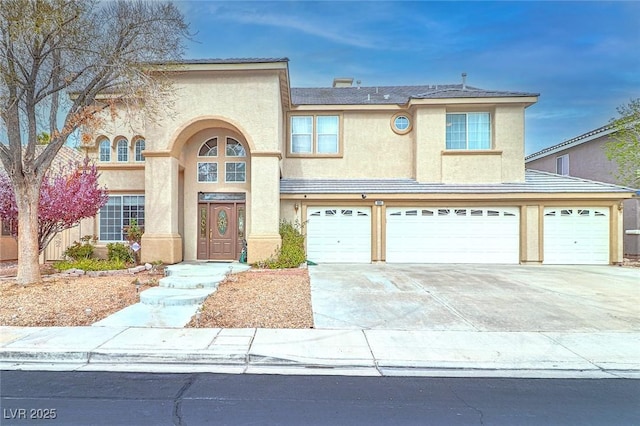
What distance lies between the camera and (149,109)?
1145 cm

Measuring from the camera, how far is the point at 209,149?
48.1ft

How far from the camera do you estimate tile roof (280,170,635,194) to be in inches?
567

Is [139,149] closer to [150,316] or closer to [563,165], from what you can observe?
[150,316]

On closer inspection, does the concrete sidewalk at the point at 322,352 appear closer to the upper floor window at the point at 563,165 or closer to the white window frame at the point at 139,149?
the white window frame at the point at 139,149

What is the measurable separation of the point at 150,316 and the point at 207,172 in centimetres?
852

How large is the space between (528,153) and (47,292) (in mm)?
26634

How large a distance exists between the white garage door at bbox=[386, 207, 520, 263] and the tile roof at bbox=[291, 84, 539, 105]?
472 cm

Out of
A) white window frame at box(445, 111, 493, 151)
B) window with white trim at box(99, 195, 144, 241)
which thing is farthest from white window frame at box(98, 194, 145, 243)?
white window frame at box(445, 111, 493, 151)

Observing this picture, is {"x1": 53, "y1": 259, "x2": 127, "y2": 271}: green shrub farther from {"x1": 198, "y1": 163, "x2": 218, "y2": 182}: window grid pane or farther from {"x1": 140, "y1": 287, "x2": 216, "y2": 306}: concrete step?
{"x1": 198, "y1": 163, "x2": 218, "y2": 182}: window grid pane

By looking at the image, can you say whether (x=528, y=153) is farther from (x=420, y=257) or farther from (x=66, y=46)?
(x=66, y=46)

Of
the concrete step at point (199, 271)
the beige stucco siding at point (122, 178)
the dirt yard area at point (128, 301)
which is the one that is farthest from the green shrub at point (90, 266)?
the beige stucco siding at point (122, 178)

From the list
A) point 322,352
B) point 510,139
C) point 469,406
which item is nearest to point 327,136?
point 510,139

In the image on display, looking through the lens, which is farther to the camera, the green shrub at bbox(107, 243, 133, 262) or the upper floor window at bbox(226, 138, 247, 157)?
the upper floor window at bbox(226, 138, 247, 157)

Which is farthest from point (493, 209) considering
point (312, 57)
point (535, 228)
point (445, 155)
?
point (312, 57)
